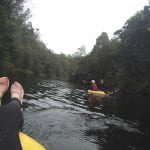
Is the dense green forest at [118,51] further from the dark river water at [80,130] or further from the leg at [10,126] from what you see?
the leg at [10,126]

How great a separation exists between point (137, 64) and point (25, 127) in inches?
1524

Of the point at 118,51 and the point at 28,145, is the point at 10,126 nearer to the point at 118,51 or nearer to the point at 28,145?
the point at 28,145

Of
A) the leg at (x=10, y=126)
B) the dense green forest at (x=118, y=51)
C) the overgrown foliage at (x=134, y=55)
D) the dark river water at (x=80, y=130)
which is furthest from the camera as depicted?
the overgrown foliage at (x=134, y=55)

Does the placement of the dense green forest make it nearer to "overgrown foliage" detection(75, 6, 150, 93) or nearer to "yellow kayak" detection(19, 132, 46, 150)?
"overgrown foliage" detection(75, 6, 150, 93)

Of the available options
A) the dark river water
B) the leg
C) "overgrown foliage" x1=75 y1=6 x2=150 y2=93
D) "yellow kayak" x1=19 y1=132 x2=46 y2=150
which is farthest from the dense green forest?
the leg

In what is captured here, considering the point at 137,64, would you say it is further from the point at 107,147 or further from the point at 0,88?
the point at 0,88

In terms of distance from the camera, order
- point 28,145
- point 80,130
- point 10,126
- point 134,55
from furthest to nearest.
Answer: point 134,55 → point 80,130 → point 28,145 → point 10,126

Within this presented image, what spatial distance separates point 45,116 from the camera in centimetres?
1357

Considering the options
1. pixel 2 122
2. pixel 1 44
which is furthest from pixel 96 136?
pixel 1 44

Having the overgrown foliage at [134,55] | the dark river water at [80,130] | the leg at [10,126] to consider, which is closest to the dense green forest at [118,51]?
the overgrown foliage at [134,55]

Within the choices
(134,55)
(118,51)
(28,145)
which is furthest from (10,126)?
(118,51)

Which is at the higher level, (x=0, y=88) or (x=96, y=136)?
(x=0, y=88)

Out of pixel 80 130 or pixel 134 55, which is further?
pixel 134 55

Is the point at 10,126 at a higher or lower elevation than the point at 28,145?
higher
